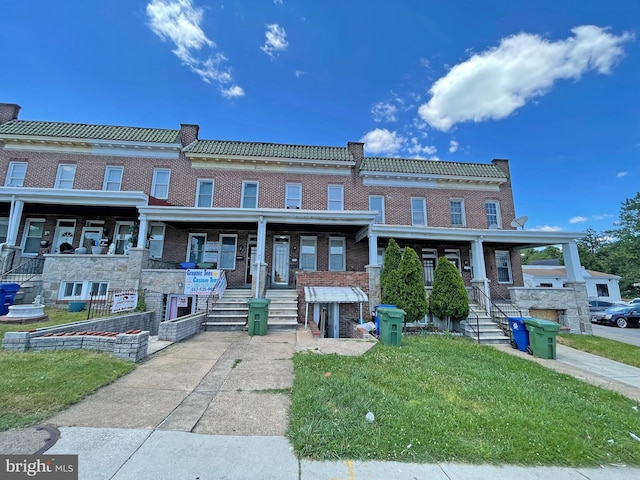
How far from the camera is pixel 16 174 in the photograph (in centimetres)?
1438

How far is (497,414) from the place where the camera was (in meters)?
3.99

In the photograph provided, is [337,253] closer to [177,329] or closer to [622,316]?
[177,329]

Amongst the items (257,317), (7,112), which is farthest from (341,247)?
(7,112)

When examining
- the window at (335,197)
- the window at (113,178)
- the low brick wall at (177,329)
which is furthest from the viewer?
the window at (335,197)

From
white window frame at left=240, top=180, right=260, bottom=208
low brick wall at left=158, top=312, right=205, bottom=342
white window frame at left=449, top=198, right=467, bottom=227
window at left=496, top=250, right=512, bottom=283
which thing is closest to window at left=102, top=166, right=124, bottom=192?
white window frame at left=240, top=180, right=260, bottom=208

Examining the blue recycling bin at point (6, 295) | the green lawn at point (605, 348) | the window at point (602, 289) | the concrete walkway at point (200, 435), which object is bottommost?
the green lawn at point (605, 348)

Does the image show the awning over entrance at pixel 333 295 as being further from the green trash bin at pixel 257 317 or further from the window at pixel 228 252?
the window at pixel 228 252

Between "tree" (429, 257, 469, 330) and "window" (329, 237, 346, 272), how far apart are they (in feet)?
16.0

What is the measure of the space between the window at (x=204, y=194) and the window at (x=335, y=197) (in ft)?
21.7

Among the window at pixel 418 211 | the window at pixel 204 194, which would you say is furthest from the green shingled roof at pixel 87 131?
the window at pixel 418 211

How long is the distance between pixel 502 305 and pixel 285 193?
491 inches

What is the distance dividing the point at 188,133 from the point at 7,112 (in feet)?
33.4

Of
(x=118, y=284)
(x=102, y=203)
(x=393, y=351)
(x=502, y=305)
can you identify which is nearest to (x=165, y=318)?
(x=118, y=284)

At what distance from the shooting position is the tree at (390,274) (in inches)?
445
